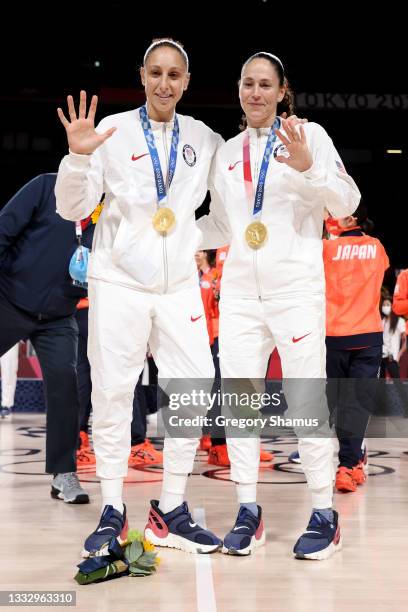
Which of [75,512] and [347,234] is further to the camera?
[347,234]

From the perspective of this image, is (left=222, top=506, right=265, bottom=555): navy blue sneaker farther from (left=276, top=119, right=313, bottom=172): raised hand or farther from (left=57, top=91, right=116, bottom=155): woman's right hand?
(left=57, top=91, right=116, bottom=155): woman's right hand

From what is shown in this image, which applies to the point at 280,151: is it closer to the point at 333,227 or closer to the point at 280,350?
the point at 280,350

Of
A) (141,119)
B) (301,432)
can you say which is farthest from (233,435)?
(141,119)

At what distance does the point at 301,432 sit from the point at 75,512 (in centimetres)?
132

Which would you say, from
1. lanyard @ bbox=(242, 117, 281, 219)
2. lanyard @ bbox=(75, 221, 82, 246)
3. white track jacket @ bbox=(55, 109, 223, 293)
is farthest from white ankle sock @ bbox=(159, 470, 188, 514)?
lanyard @ bbox=(75, 221, 82, 246)

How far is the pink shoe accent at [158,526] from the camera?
3178 millimetres

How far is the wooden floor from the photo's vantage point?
2.50 metres

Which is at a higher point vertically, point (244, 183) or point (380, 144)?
point (380, 144)

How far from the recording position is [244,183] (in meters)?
3.16

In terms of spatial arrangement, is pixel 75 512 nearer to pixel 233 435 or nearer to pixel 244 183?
pixel 233 435

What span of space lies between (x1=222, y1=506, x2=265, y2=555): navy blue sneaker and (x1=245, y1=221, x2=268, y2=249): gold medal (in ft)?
3.39

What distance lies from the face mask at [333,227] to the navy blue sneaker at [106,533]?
8.14ft

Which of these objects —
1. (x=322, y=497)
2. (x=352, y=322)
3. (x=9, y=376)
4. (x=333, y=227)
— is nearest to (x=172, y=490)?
(x=322, y=497)

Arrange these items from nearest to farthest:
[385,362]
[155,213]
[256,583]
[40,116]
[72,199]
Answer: [256,583] < [72,199] < [155,213] < [385,362] < [40,116]
